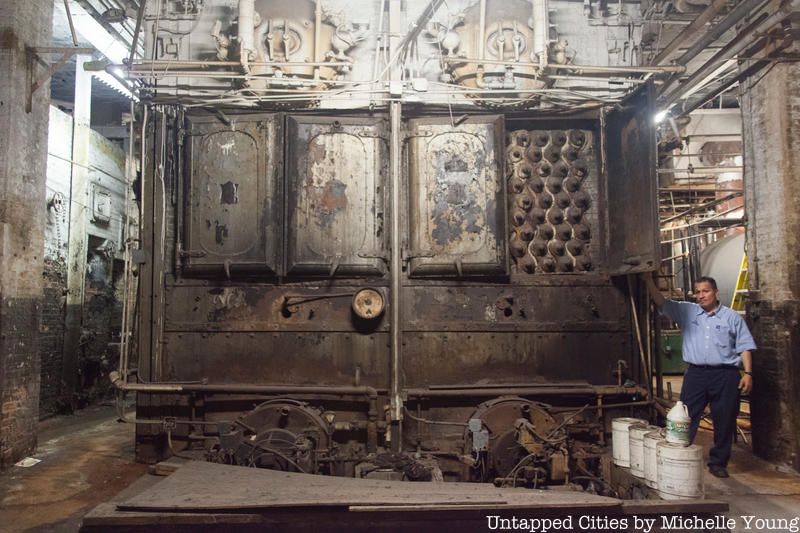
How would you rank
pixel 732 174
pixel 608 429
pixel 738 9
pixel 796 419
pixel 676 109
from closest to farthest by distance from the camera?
1. pixel 738 9
2. pixel 796 419
3. pixel 608 429
4. pixel 676 109
5. pixel 732 174

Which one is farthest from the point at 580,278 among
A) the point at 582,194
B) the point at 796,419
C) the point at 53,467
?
the point at 53,467

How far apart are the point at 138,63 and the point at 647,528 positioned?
22.1ft

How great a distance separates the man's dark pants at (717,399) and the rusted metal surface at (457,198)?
231 centimetres

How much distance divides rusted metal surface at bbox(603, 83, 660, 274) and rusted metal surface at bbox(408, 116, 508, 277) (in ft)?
4.56

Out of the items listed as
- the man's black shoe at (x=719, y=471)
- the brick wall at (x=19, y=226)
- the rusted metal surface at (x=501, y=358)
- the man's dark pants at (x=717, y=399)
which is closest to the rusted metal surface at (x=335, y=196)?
the rusted metal surface at (x=501, y=358)

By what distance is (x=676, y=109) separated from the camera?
861 centimetres

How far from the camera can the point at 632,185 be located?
572 cm

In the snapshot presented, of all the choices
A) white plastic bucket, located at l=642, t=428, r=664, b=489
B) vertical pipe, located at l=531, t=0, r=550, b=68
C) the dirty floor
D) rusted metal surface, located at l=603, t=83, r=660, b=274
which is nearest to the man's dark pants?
white plastic bucket, located at l=642, t=428, r=664, b=489

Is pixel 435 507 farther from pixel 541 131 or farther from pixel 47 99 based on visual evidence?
pixel 47 99

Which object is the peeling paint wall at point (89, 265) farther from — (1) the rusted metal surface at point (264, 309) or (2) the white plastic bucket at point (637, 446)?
(2) the white plastic bucket at point (637, 446)

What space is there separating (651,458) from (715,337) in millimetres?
1620

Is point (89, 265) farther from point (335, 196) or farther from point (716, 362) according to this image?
point (716, 362)

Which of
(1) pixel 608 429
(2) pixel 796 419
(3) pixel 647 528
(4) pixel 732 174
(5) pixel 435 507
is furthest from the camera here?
(4) pixel 732 174

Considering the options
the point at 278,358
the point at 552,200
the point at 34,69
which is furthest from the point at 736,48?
the point at 34,69
